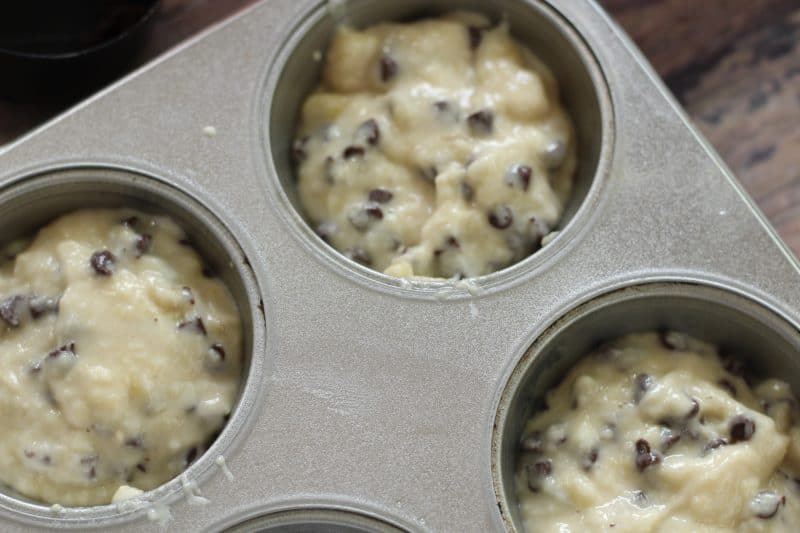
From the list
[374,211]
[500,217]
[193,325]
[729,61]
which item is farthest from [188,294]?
[729,61]

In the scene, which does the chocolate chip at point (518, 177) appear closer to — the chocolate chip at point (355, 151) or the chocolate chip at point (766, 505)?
the chocolate chip at point (355, 151)

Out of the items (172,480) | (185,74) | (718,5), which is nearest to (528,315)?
(172,480)

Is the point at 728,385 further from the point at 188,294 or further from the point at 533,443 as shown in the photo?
the point at 188,294

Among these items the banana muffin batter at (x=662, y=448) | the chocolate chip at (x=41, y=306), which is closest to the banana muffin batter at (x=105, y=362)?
the chocolate chip at (x=41, y=306)

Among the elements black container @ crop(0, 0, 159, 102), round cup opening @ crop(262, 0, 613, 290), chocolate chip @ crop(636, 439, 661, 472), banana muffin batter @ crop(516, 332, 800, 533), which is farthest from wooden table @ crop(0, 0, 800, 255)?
chocolate chip @ crop(636, 439, 661, 472)

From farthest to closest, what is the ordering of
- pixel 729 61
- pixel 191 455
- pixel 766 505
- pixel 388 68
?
pixel 729 61
pixel 388 68
pixel 191 455
pixel 766 505

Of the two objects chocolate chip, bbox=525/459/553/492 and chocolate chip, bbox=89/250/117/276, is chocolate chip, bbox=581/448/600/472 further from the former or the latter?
chocolate chip, bbox=89/250/117/276
